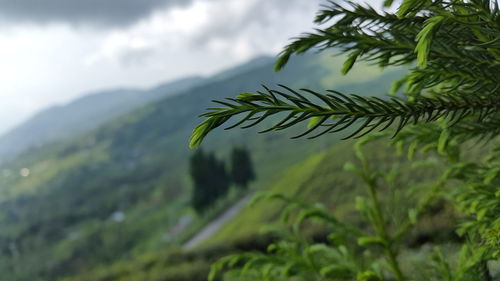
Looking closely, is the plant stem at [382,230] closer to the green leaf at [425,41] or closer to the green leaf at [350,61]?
the green leaf at [350,61]

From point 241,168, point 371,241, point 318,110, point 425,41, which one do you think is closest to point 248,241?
point 371,241

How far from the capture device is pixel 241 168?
79125 millimetres

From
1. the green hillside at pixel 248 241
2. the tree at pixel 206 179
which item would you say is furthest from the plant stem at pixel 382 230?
the tree at pixel 206 179

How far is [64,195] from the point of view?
579ft

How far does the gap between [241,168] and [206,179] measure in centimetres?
835

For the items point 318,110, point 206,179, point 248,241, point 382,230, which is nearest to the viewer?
point 318,110

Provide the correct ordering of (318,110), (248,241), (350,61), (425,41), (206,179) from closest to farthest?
1. (425,41)
2. (318,110)
3. (350,61)
4. (248,241)
5. (206,179)

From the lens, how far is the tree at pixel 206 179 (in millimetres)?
71625

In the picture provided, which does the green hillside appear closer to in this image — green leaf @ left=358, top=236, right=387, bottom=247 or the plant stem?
the plant stem

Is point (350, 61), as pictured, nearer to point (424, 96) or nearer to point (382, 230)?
point (424, 96)

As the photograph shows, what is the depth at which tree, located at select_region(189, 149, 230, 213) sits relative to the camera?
235 feet

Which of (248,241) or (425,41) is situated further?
(248,241)

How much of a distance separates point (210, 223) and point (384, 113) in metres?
80.7

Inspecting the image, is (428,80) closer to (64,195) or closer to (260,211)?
(260,211)
